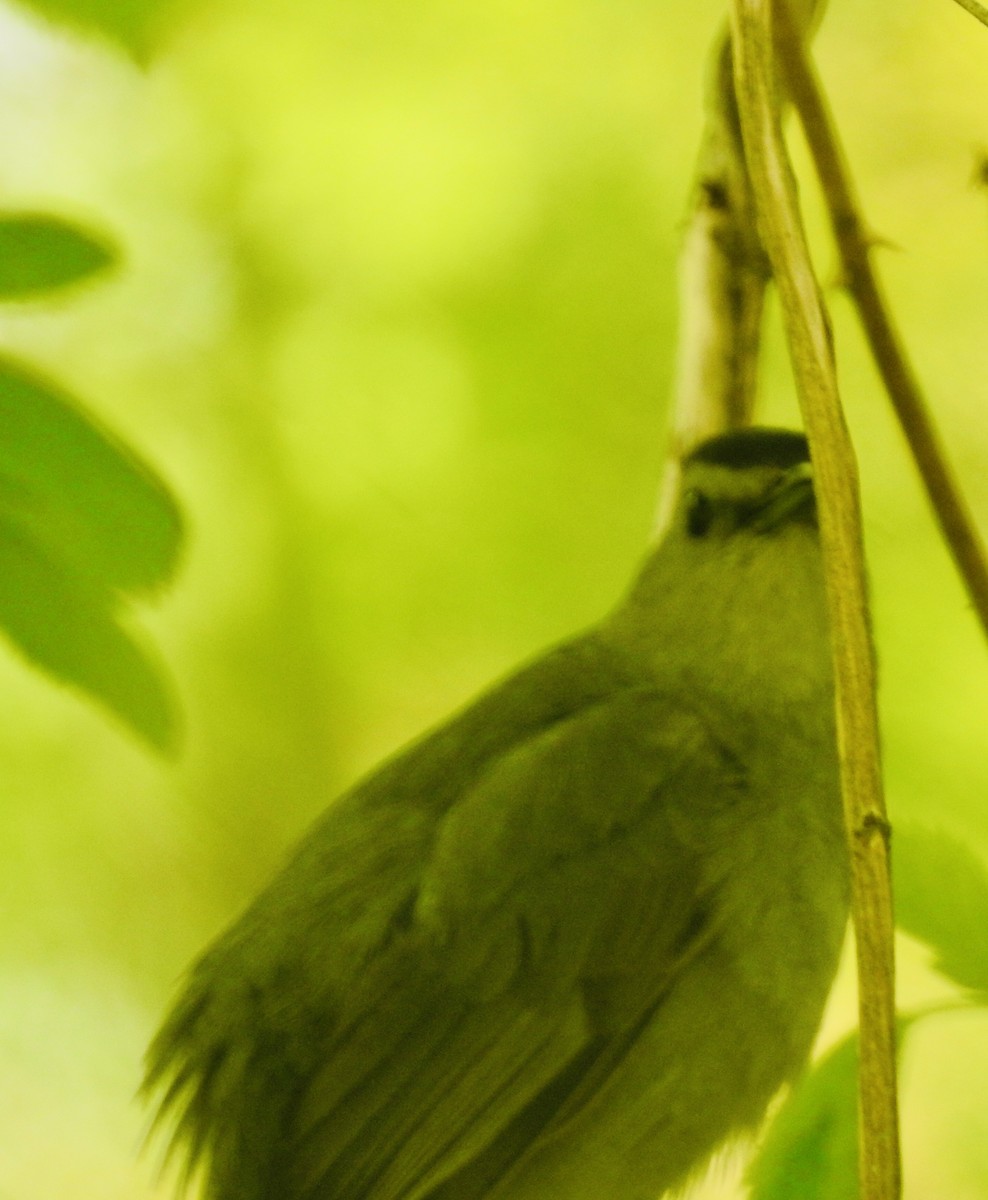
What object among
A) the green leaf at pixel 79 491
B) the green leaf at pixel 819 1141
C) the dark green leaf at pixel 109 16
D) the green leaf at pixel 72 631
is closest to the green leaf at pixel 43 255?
the green leaf at pixel 79 491

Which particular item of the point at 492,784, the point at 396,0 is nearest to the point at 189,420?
the point at 396,0

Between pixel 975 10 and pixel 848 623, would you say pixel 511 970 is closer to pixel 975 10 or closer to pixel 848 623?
pixel 848 623

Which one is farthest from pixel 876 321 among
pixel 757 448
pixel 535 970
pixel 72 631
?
pixel 72 631

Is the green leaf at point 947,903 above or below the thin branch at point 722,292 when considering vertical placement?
below

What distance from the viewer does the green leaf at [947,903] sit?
1270mm

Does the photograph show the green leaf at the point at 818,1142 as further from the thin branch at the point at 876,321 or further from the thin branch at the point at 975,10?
the thin branch at the point at 975,10

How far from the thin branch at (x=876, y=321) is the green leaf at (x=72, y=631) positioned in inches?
33.1

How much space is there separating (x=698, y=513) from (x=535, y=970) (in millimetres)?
594

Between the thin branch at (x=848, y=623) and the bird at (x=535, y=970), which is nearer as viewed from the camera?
the thin branch at (x=848, y=623)

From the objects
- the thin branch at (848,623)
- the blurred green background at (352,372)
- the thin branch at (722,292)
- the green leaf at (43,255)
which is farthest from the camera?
the blurred green background at (352,372)

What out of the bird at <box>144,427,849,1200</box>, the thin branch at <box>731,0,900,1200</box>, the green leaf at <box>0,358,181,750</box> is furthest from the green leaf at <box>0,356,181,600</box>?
the thin branch at <box>731,0,900,1200</box>

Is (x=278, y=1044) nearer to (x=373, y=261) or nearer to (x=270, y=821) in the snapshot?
(x=270, y=821)

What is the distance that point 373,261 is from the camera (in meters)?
2.28

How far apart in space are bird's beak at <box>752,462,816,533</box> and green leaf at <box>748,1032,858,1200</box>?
0.57 metres
